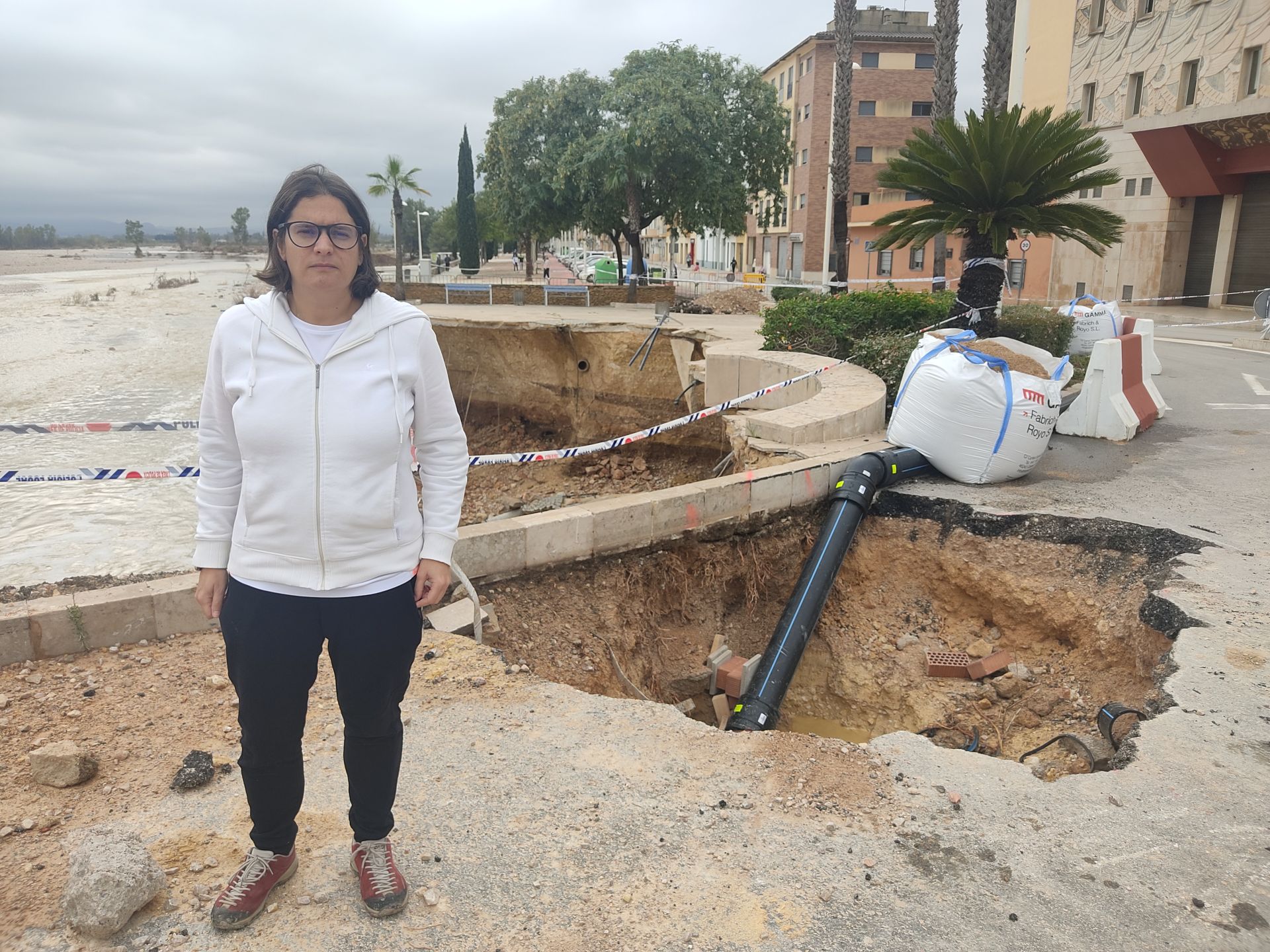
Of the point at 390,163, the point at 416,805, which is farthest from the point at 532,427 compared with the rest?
the point at 390,163

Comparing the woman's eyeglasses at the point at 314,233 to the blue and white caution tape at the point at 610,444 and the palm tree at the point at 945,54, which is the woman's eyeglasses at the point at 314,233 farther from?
the palm tree at the point at 945,54

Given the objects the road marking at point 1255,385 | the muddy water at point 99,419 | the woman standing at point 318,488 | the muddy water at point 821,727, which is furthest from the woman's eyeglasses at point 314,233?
the road marking at point 1255,385

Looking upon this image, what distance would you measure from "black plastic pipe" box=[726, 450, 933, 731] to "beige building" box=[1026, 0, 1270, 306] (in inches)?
728

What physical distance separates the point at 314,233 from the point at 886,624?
5.18m

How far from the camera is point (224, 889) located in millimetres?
2422

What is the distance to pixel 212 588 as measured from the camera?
2279 millimetres

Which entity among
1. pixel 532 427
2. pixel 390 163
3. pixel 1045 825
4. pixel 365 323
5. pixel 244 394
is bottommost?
pixel 532 427

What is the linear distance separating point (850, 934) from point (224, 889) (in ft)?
5.82

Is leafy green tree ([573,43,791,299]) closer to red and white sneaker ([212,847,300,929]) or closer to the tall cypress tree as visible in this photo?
the tall cypress tree

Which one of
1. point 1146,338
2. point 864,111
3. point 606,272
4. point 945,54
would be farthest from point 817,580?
point 864,111

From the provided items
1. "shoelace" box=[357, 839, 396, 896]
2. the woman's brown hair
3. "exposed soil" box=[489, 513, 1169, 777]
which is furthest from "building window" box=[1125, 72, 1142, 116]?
"shoelace" box=[357, 839, 396, 896]

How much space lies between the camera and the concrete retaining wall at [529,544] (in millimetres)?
3965

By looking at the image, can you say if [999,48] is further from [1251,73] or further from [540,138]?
[540,138]

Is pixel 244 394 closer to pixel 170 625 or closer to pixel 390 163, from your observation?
pixel 170 625
